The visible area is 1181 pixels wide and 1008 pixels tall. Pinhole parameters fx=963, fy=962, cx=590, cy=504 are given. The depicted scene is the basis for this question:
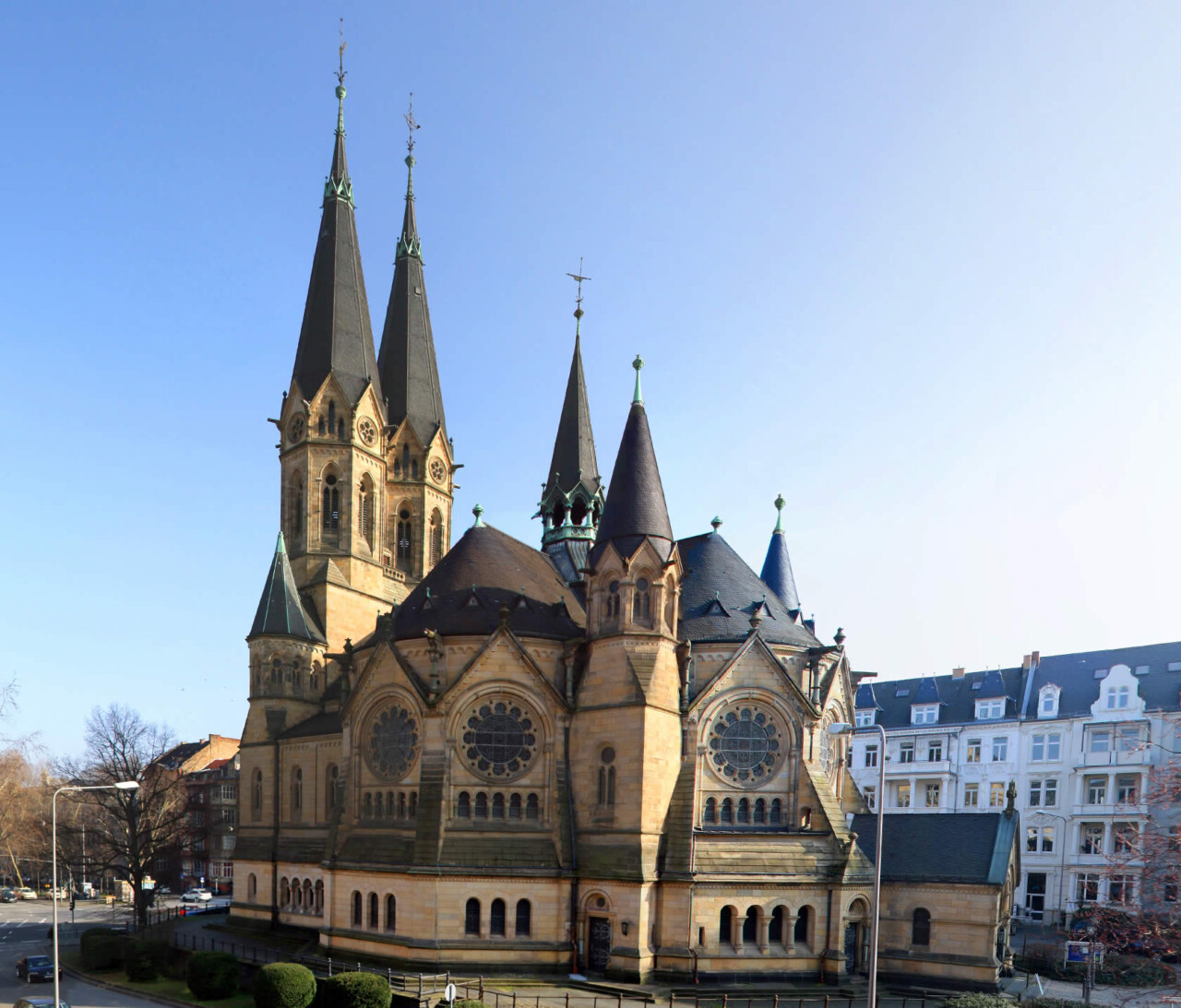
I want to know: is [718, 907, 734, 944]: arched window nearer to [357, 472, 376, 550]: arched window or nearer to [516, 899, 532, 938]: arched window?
[516, 899, 532, 938]: arched window

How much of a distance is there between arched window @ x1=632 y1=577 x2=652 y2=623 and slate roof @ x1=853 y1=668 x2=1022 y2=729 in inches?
1413

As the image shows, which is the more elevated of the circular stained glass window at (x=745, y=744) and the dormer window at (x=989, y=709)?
the circular stained glass window at (x=745, y=744)

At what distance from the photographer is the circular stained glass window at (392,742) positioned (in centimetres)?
3838

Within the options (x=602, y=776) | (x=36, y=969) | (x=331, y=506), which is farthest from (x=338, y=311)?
(x=36, y=969)

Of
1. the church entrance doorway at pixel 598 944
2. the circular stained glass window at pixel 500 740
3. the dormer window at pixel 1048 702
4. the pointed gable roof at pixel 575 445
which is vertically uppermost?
the pointed gable roof at pixel 575 445

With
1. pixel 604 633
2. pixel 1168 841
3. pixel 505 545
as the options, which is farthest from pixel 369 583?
pixel 1168 841

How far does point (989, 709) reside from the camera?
6297 cm

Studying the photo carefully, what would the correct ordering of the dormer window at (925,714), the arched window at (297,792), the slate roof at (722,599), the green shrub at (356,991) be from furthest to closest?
the dormer window at (925,714) < the arched window at (297,792) < the slate roof at (722,599) < the green shrub at (356,991)

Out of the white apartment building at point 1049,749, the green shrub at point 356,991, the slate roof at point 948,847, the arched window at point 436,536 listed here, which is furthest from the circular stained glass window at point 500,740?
the white apartment building at point 1049,749

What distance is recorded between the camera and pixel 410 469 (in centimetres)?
5834

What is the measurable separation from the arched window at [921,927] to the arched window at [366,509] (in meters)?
33.5

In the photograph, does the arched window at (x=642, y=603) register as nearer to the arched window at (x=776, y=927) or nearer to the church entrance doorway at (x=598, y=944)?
the church entrance doorway at (x=598, y=944)

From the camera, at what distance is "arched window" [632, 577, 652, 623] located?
36781 mm

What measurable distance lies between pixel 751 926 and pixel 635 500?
1640 centimetres
